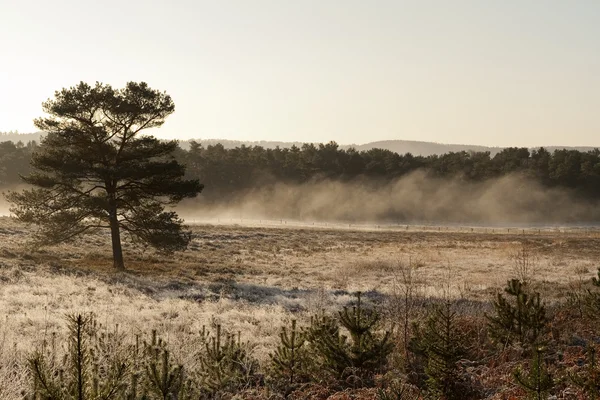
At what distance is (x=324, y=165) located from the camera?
99.8m

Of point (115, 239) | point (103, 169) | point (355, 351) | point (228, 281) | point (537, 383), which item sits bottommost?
point (228, 281)

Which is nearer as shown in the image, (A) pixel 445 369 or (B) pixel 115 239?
(A) pixel 445 369

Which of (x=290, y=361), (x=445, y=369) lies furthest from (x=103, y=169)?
(x=445, y=369)

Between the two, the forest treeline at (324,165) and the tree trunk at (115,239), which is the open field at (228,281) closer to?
the tree trunk at (115,239)

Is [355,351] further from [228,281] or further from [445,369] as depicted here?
[228,281]

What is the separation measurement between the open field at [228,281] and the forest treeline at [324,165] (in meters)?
56.9

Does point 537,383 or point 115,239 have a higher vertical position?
point 537,383

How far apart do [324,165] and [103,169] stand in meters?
77.9

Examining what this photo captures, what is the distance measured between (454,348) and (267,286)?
15.0 metres

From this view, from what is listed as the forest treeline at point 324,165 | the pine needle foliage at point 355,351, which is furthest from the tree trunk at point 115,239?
the forest treeline at point 324,165

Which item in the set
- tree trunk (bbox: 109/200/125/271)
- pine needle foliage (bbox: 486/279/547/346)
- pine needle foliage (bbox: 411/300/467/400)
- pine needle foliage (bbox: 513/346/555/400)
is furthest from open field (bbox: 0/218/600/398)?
pine needle foliage (bbox: 513/346/555/400)

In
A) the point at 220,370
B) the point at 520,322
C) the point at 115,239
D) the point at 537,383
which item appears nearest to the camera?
the point at 537,383

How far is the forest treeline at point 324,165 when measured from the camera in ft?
312

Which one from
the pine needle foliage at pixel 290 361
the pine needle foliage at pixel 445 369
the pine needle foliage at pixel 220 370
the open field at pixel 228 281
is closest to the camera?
the pine needle foliage at pixel 445 369
